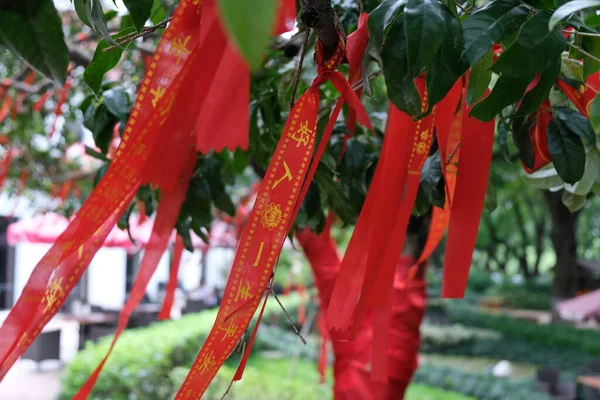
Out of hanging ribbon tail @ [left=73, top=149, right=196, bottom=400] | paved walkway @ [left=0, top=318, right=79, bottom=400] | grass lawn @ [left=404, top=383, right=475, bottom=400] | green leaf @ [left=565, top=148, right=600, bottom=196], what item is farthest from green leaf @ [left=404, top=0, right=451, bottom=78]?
paved walkway @ [left=0, top=318, right=79, bottom=400]

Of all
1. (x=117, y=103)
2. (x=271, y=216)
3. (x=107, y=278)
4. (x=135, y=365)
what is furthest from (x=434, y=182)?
(x=107, y=278)

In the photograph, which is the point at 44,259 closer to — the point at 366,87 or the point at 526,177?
the point at 366,87

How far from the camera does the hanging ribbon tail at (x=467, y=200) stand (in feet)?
3.74

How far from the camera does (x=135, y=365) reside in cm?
597

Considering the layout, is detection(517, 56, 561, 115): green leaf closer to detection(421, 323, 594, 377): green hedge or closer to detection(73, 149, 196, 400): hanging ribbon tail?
detection(73, 149, 196, 400): hanging ribbon tail

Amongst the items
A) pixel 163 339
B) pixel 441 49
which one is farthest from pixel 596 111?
pixel 163 339

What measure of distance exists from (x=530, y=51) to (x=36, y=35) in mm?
570

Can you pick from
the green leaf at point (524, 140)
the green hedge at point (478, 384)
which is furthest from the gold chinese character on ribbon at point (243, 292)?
the green hedge at point (478, 384)

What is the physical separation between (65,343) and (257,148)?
1068cm

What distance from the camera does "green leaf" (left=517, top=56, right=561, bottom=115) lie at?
901 mm

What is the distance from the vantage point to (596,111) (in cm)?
79

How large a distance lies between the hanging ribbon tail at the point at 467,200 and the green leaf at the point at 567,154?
0.36 ft

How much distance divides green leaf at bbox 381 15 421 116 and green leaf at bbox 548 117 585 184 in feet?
1.06

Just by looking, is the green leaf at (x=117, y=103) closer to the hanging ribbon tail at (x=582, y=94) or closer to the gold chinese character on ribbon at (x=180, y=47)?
the gold chinese character on ribbon at (x=180, y=47)
